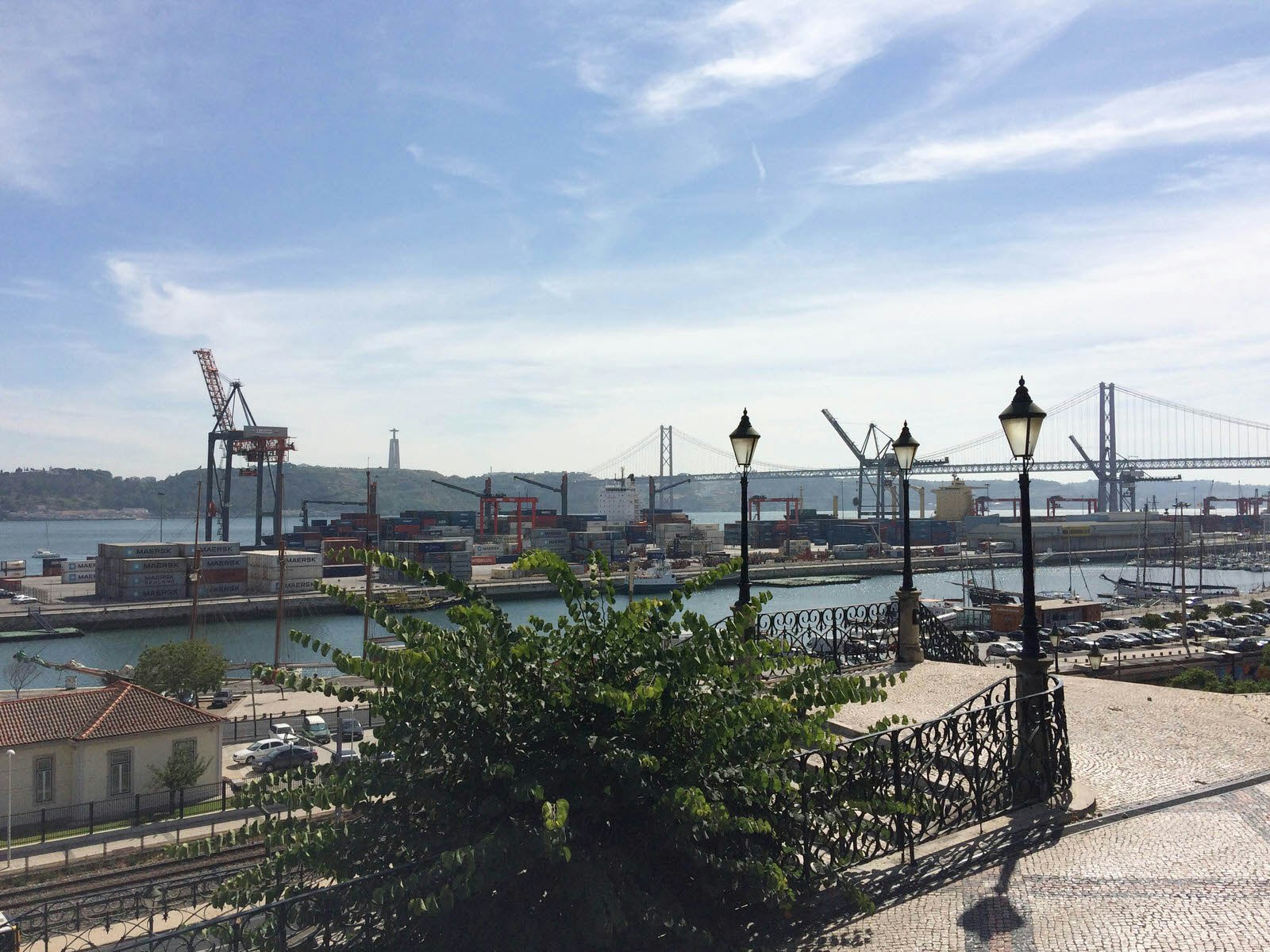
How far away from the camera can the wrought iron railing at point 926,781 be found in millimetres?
3742

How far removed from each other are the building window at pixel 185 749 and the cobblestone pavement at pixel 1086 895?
14260mm

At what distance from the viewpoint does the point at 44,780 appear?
1443 centimetres

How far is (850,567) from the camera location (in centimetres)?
7594

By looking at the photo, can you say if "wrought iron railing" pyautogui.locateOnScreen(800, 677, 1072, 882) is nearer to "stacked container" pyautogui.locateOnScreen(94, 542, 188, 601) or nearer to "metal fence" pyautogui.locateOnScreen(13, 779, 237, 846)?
"metal fence" pyautogui.locateOnScreen(13, 779, 237, 846)

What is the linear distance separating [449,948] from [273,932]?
554 millimetres

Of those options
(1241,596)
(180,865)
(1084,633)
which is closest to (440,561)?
(1084,633)

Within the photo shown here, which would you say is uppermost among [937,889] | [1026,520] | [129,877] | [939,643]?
[1026,520]

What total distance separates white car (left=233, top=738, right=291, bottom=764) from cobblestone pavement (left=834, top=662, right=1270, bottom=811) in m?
13.3

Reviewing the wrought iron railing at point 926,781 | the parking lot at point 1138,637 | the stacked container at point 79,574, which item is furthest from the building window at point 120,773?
the stacked container at point 79,574

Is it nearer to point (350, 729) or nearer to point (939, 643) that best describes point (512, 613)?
point (350, 729)

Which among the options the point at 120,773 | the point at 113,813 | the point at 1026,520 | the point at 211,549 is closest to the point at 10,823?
the point at 113,813

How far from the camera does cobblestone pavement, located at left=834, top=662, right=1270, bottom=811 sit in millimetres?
5586

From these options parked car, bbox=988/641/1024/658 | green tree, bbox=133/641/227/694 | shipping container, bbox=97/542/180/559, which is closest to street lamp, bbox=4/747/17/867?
Result: green tree, bbox=133/641/227/694

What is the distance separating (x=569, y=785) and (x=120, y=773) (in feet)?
48.6
